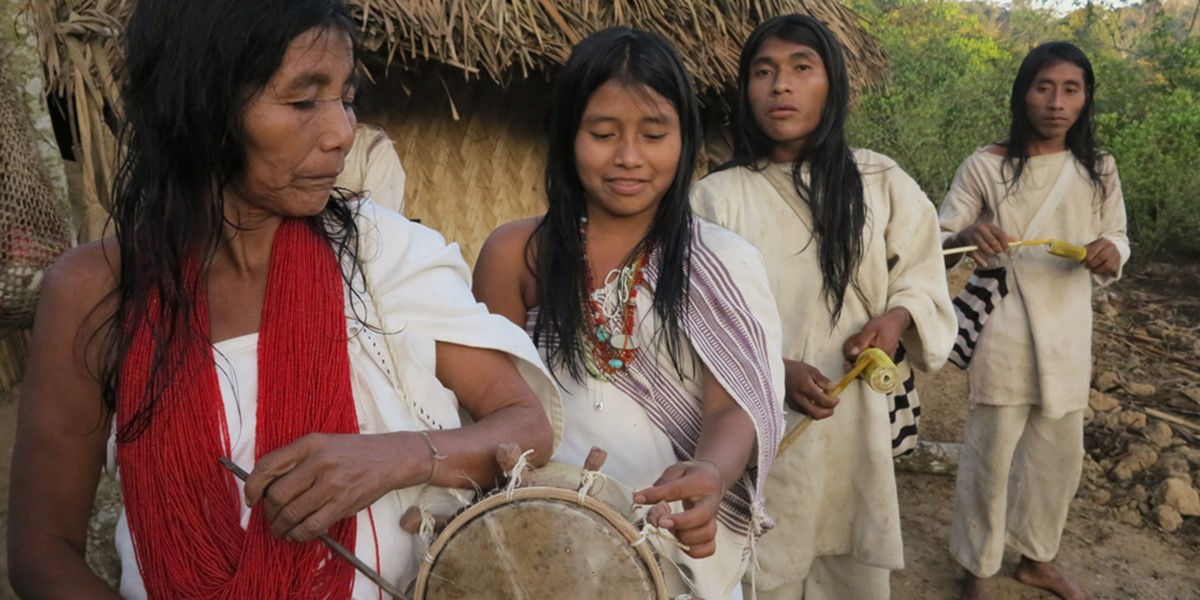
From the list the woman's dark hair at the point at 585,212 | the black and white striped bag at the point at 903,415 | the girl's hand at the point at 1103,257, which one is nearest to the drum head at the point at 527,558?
the woman's dark hair at the point at 585,212

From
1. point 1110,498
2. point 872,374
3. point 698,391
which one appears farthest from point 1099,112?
point 698,391

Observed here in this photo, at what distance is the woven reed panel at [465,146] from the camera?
5117mm

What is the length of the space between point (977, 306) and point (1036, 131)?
0.80 metres

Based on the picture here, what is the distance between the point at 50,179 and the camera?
9.25 ft

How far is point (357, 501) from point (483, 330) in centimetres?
39

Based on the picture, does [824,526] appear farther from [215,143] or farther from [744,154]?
[215,143]

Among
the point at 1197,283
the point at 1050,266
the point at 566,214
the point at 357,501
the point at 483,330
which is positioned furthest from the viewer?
the point at 1197,283

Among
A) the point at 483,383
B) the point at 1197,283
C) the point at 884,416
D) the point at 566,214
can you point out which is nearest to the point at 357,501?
the point at 483,383

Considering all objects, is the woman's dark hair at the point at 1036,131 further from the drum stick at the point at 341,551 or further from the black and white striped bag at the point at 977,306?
the drum stick at the point at 341,551

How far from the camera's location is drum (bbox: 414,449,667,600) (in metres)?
1.35

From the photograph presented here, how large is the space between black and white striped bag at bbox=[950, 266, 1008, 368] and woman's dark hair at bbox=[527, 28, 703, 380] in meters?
2.26

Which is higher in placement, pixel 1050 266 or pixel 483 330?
pixel 483 330

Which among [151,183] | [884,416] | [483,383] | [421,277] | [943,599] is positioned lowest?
[943,599]

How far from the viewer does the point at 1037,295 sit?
151 inches
